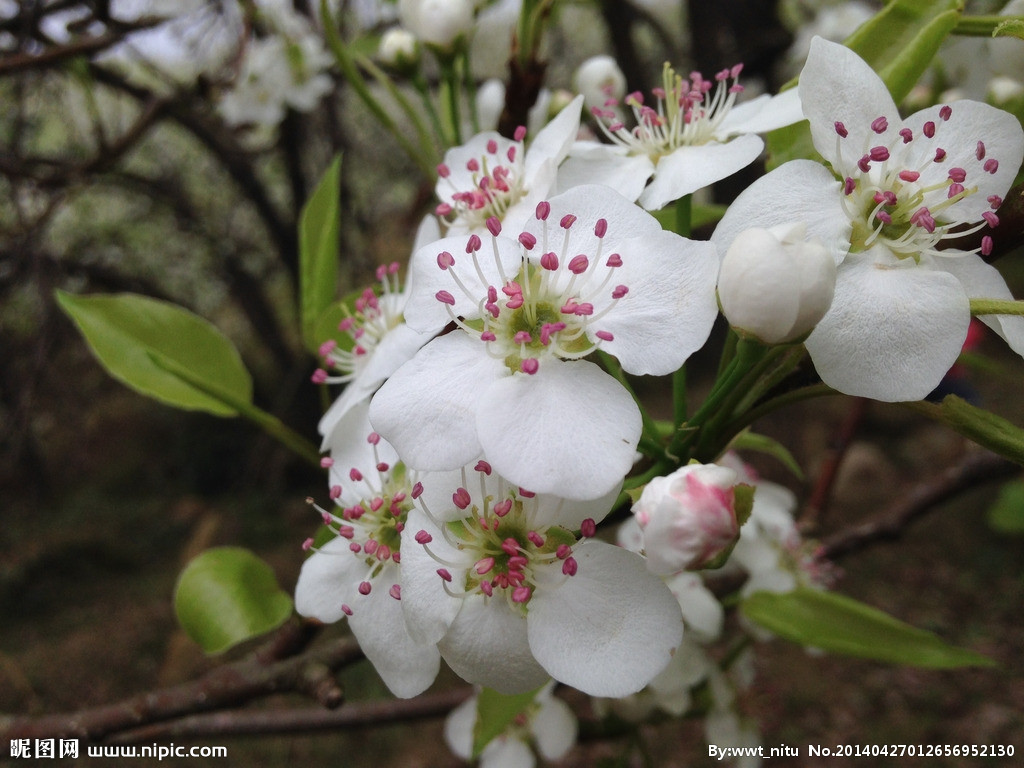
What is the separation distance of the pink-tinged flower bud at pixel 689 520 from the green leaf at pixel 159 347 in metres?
0.50

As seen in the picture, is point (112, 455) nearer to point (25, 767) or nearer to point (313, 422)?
point (313, 422)

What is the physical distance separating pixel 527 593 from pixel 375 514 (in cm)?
15

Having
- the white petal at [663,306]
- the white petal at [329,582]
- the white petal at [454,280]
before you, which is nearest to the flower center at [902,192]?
the white petal at [663,306]

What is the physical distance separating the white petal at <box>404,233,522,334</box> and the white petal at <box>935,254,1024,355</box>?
0.28m

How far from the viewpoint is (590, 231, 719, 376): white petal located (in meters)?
0.41

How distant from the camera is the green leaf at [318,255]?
2.45ft

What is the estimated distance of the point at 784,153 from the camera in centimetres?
50

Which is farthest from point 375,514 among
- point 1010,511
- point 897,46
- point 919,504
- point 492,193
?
point 1010,511

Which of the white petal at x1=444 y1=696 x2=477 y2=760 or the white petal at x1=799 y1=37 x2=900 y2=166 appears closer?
the white petal at x1=799 y1=37 x2=900 y2=166

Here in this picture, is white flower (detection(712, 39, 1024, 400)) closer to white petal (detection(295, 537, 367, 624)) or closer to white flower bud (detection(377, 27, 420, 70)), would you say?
white petal (detection(295, 537, 367, 624))

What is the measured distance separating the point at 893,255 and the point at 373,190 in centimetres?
251

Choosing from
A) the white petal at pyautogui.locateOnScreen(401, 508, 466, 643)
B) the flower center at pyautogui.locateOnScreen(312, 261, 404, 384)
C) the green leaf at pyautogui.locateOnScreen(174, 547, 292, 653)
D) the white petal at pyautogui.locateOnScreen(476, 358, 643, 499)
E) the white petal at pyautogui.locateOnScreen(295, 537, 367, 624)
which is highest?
the white petal at pyautogui.locateOnScreen(476, 358, 643, 499)

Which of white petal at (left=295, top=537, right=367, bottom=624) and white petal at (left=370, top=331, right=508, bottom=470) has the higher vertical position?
white petal at (left=370, top=331, right=508, bottom=470)

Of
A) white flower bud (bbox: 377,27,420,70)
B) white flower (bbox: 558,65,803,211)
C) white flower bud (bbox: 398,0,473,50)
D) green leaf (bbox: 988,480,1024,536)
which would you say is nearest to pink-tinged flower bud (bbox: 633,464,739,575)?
white flower (bbox: 558,65,803,211)
